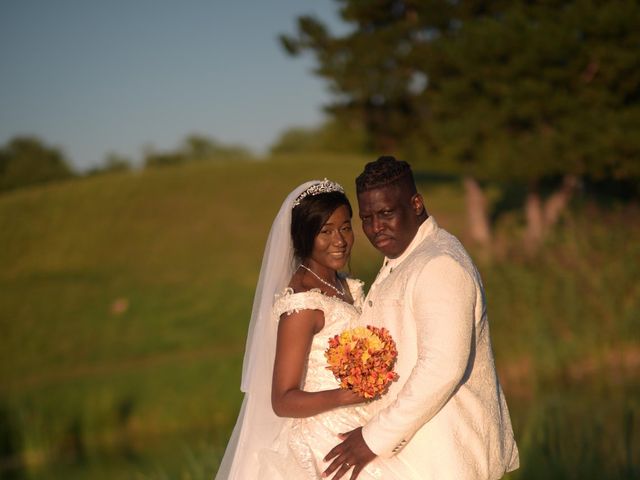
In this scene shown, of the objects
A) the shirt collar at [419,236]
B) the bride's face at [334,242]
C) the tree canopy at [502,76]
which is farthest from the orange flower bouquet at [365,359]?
the tree canopy at [502,76]

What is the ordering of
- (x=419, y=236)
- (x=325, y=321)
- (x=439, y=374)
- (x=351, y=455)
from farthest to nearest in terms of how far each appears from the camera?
(x=325, y=321)
(x=419, y=236)
(x=351, y=455)
(x=439, y=374)

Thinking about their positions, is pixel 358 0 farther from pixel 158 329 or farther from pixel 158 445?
pixel 158 445

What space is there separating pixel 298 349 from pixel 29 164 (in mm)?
59307

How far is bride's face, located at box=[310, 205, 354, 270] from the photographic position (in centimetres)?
416

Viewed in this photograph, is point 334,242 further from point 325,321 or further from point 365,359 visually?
point 365,359

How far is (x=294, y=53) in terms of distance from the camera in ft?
A: 66.3

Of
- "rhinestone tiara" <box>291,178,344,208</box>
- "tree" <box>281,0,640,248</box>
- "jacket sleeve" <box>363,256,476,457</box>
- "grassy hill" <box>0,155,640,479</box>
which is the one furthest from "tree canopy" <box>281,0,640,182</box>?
"jacket sleeve" <box>363,256,476,457</box>

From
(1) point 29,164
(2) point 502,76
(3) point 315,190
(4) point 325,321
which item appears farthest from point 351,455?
(1) point 29,164

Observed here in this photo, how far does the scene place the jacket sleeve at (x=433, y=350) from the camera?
11.0ft

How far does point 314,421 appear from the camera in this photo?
155 inches

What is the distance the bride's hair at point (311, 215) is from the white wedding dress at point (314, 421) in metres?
0.27

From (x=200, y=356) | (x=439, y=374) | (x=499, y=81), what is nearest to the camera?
(x=439, y=374)

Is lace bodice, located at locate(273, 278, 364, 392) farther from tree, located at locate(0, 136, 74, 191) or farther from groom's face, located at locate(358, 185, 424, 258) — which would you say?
tree, located at locate(0, 136, 74, 191)

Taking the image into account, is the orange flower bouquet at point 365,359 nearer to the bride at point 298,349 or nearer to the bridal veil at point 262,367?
the bride at point 298,349
